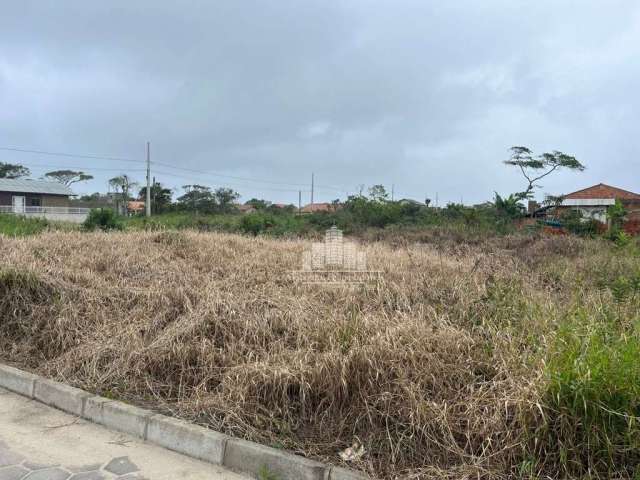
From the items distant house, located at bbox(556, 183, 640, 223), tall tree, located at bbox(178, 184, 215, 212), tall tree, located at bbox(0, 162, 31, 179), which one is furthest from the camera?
tall tree, located at bbox(0, 162, 31, 179)

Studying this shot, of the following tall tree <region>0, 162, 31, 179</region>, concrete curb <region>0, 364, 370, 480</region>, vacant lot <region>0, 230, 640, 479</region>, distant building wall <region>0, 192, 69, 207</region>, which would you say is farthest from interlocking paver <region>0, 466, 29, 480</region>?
tall tree <region>0, 162, 31, 179</region>

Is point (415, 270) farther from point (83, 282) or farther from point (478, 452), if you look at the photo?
point (83, 282)

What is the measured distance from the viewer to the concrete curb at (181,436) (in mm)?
1972

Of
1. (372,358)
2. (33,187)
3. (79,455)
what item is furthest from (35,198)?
(372,358)

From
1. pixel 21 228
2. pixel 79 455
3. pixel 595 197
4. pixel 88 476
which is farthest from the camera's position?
pixel 595 197

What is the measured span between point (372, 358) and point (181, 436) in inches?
40.3

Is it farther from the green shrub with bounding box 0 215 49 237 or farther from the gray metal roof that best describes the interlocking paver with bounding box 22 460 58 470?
the gray metal roof

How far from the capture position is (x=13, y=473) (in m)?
2.01

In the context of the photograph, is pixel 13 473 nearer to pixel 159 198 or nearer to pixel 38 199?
pixel 159 198

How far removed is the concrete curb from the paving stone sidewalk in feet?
0.13

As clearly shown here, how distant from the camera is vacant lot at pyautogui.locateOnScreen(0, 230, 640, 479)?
1855 millimetres

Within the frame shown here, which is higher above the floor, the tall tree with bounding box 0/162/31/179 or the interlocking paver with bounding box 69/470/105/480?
the tall tree with bounding box 0/162/31/179

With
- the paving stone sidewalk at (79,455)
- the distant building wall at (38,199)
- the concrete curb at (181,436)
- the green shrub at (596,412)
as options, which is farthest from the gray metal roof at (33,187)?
the green shrub at (596,412)

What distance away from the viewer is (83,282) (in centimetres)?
415
